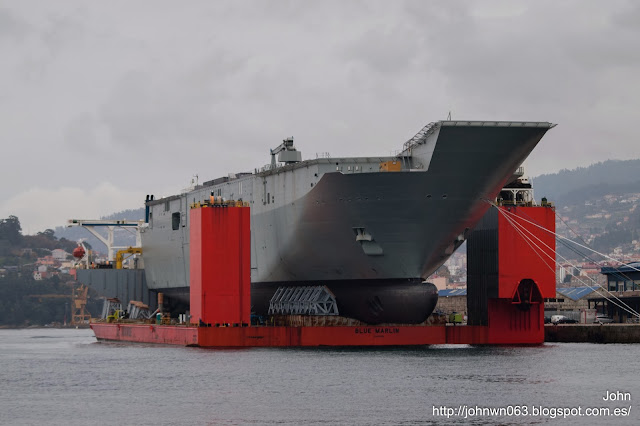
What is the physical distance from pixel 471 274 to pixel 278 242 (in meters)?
11.7

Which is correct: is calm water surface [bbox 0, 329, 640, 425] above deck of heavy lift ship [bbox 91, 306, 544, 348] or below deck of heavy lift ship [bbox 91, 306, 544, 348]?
below

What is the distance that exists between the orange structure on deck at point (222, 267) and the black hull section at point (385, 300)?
17.6ft

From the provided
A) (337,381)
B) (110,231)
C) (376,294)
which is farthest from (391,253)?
(110,231)

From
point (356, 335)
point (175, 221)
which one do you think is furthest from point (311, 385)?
point (175, 221)

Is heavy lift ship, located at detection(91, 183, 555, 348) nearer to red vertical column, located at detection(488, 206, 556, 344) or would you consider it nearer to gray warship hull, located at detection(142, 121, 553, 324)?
red vertical column, located at detection(488, 206, 556, 344)

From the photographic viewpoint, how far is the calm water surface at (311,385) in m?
37.6

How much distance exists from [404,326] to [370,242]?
206 inches

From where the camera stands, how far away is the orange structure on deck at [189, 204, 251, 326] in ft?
198

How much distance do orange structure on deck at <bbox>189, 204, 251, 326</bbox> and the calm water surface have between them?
207 centimetres

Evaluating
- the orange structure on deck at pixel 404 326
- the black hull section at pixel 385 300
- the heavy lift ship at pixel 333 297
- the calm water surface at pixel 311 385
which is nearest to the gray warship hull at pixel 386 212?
the black hull section at pixel 385 300

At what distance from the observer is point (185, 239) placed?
77062mm

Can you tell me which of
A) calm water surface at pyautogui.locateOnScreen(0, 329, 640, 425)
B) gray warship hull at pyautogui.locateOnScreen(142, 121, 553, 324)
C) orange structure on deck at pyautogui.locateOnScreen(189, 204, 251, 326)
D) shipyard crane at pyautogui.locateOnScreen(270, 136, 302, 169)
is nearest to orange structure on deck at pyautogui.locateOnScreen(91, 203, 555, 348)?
orange structure on deck at pyautogui.locateOnScreen(189, 204, 251, 326)

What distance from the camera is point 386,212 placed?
2331 inches

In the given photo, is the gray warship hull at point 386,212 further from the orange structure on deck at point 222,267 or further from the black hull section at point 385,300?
the orange structure on deck at point 222,267
